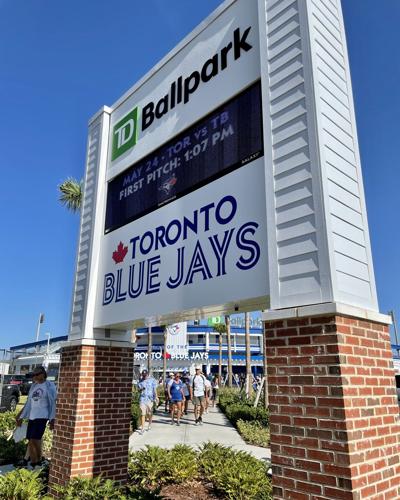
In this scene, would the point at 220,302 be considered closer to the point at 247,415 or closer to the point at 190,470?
the point at 190,470

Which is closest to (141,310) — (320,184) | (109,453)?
(109,453)

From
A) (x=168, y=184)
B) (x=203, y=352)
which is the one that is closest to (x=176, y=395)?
(x=168, y=184)

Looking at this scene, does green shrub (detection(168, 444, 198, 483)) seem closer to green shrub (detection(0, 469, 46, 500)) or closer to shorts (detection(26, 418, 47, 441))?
green shrub (detection(0, 469, 46, 500))

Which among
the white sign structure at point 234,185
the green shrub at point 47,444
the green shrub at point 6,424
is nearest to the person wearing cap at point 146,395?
the green shrub at point 47,444

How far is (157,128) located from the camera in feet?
20.6

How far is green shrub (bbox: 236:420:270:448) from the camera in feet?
35.0

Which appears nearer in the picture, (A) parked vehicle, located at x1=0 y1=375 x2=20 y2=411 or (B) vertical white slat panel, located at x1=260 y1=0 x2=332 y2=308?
(B) vertical white slat panel, located at x1=260 y1=0 x2=332 y2=308

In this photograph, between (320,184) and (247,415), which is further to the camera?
(247,415)

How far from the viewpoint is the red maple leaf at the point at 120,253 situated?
639cm

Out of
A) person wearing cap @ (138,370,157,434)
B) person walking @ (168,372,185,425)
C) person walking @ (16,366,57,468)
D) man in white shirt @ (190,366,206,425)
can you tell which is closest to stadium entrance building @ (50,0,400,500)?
person walking @ (16,366,57,468)

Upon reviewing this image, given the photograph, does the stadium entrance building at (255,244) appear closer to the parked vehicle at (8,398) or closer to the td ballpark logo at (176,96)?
the td ballpark logo at (176,96)

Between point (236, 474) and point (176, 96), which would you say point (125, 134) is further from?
point (236, 474)

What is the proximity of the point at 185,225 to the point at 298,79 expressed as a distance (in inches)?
80.4

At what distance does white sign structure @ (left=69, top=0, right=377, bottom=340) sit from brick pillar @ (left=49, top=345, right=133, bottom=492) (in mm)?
421
